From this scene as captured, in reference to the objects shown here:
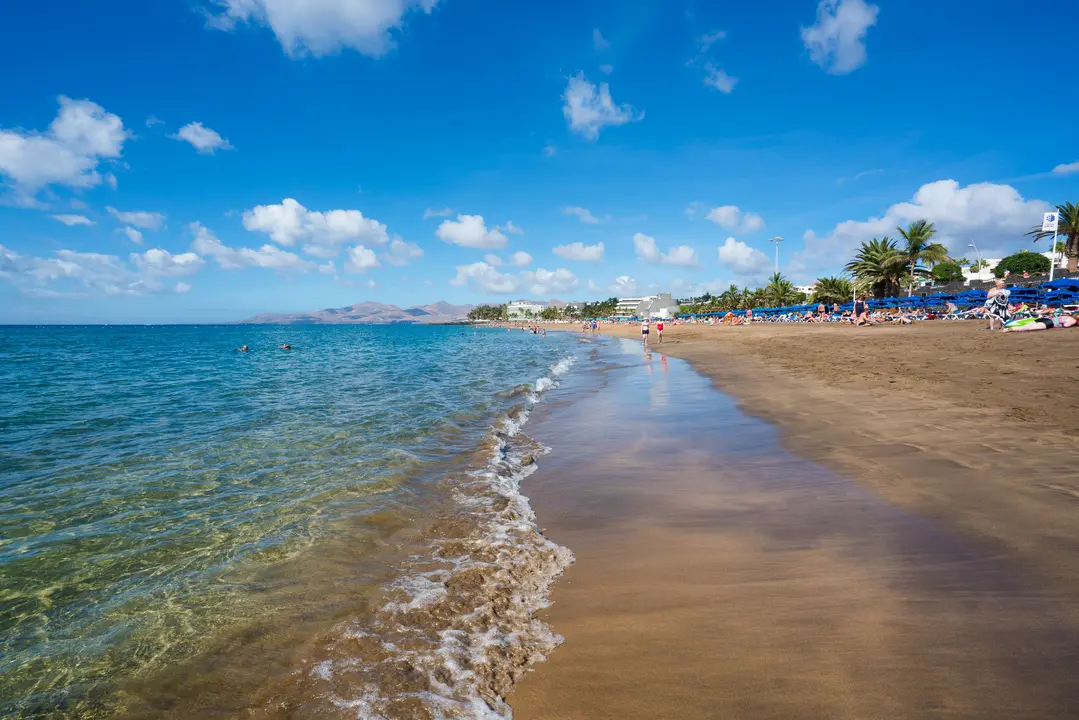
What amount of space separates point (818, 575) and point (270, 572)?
205 inches

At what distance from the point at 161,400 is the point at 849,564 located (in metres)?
19.8

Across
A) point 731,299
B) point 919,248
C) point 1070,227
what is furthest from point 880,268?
point 731,299

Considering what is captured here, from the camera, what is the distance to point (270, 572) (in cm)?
473

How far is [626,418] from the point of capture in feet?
35.8

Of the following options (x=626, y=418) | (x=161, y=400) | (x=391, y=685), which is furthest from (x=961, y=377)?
(x=161, y=400)

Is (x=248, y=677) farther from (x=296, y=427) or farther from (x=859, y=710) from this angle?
(x=296, y=427)

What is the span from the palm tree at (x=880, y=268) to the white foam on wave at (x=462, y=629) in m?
54.3

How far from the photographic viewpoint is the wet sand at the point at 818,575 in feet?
8.80

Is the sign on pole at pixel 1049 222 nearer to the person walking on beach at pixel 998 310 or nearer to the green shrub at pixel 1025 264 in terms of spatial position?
the person walking on beach at pixel 998 310

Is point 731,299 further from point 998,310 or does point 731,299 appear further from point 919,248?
point 998,310

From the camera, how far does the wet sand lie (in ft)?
8.80

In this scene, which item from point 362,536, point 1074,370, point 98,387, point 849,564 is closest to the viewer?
point 849,564

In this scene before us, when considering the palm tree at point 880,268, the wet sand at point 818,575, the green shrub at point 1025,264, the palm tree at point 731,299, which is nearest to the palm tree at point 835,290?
the palm tree at point 880,268

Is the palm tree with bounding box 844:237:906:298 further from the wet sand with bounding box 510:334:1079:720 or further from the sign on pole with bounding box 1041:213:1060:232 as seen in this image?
the wet sand with bounding box 510:334:1079:720
